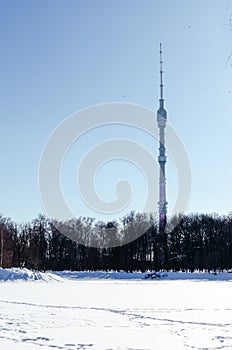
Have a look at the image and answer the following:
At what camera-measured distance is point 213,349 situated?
873 centimetres

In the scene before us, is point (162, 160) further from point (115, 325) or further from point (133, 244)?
point (115, 325)

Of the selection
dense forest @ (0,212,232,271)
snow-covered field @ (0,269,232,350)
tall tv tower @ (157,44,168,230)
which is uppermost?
tall tv tower @ (157,44,168,230)

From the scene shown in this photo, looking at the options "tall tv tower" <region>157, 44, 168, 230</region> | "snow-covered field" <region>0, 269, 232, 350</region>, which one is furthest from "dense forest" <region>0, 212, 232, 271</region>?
"snow-covered field" <region>0, 269, 232, 350</region>

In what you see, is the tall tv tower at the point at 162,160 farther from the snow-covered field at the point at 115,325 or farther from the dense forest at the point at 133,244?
the snow-covered field at the point at 115,325

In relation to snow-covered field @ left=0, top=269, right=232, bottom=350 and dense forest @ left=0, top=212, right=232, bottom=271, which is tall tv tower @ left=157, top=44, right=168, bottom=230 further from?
snow-covered field @ left=0, top=269, right=232, bottom=350

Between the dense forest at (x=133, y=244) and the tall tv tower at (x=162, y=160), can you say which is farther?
the tall tv tower at (x=162, y=160)

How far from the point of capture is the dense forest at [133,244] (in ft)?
262

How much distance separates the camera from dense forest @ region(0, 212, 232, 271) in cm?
8000

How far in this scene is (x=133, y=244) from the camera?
85.9 metres

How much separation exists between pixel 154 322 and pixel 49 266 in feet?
253

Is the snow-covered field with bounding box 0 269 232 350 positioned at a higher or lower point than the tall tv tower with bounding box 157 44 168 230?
lower

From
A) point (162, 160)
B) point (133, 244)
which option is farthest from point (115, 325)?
point (162, 160)

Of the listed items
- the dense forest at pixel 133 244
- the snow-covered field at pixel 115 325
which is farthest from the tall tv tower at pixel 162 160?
the snow-covered field at pixel 115 325

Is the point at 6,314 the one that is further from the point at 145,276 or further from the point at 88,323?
the point at 145,276
